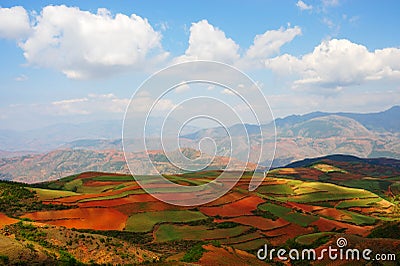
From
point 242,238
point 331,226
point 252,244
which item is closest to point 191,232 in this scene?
point 242,238

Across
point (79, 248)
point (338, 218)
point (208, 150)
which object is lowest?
point (338, 218)

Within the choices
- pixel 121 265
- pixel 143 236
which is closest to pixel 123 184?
pixel 143 236

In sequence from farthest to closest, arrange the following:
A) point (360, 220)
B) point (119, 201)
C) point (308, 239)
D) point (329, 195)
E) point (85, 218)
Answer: point (329, 195) < point (360, 220) < point (119, 201) < point (85, 218) < point (308, 239)

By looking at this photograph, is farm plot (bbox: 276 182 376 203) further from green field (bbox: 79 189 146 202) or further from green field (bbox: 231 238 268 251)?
green field (bbox: 231 238 268 251)

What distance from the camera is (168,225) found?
51.9 m

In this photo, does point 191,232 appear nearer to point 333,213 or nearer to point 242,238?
point 242,238

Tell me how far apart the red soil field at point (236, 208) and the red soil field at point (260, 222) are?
2.32m

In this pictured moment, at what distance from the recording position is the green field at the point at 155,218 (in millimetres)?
50281

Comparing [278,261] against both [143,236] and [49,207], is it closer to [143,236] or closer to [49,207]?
[143,236]

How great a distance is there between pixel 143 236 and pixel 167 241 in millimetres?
3692

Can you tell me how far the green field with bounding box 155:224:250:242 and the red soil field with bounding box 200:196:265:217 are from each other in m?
7.46

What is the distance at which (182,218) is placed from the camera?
55.5 m

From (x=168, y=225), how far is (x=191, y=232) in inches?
168

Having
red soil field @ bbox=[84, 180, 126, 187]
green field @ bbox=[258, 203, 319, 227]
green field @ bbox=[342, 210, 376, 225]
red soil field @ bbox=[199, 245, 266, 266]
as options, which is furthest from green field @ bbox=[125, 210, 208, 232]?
green field @ bbox=[342, 210, 376, 225]
